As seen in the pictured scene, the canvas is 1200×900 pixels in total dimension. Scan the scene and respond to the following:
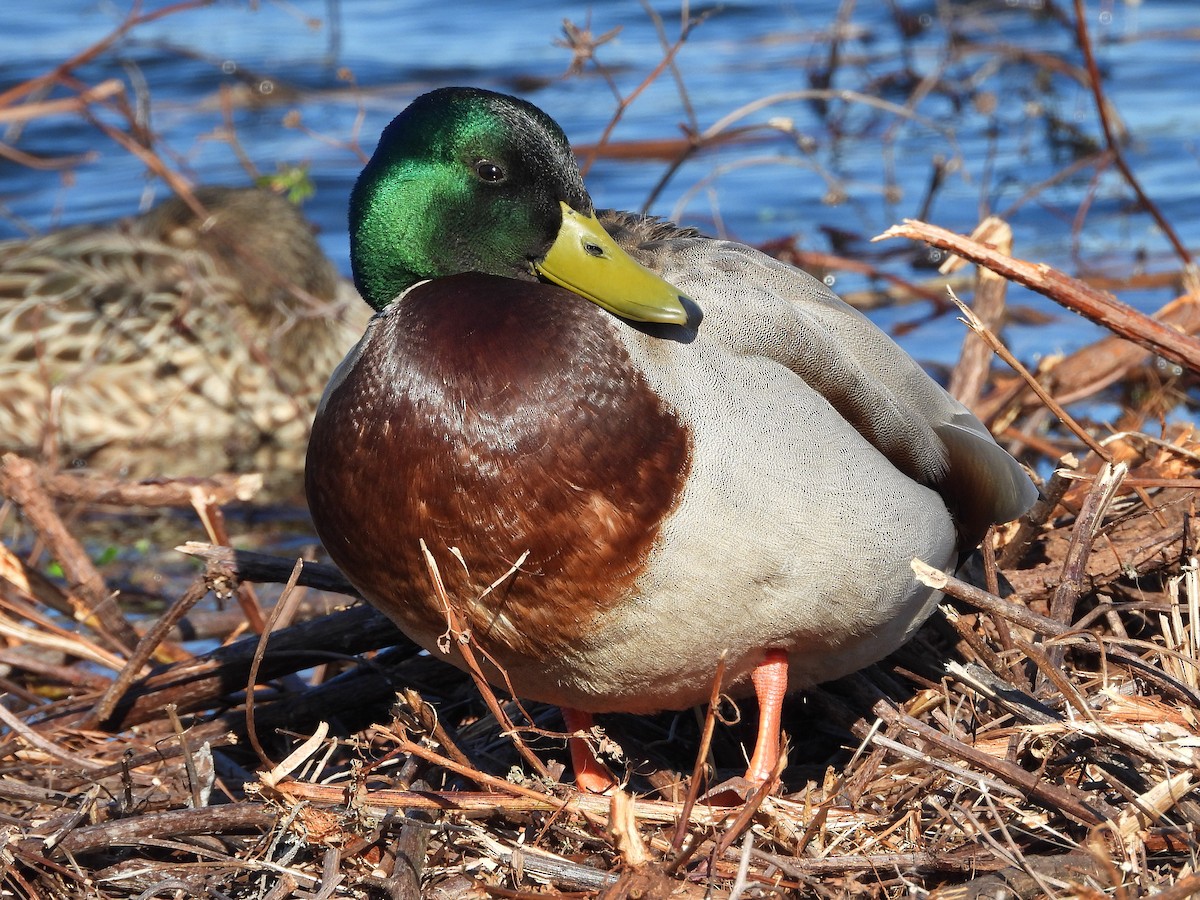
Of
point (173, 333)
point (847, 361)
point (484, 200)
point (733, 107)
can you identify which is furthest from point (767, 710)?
point (733, 107)

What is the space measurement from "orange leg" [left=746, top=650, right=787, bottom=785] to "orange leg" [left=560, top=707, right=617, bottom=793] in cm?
38

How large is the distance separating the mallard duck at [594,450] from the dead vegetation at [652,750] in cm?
13

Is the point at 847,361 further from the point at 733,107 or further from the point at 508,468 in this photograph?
the point at 733,107

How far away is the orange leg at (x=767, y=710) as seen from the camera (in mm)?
3084

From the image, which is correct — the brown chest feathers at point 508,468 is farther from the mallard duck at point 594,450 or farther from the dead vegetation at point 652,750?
the dead vegetation at point 652,750

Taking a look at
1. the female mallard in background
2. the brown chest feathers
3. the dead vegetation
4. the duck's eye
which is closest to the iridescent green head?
the duck's eye

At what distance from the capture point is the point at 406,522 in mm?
2744

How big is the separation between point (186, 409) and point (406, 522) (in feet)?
14.6

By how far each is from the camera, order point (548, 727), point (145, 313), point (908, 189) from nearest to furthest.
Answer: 1. point (548, 727)
2. point (145, 313)
3. point (908, 189)

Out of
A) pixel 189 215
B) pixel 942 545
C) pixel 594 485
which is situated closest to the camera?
pixel 594 485

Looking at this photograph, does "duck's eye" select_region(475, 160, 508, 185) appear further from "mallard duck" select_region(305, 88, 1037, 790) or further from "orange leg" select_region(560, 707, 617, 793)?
"orange leg" select_region(560, 707, 617, 793)

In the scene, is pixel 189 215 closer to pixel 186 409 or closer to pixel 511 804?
pixel 186 409

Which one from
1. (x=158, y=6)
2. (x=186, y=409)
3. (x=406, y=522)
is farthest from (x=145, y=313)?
(x=158, y=6)

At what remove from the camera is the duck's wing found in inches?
119
